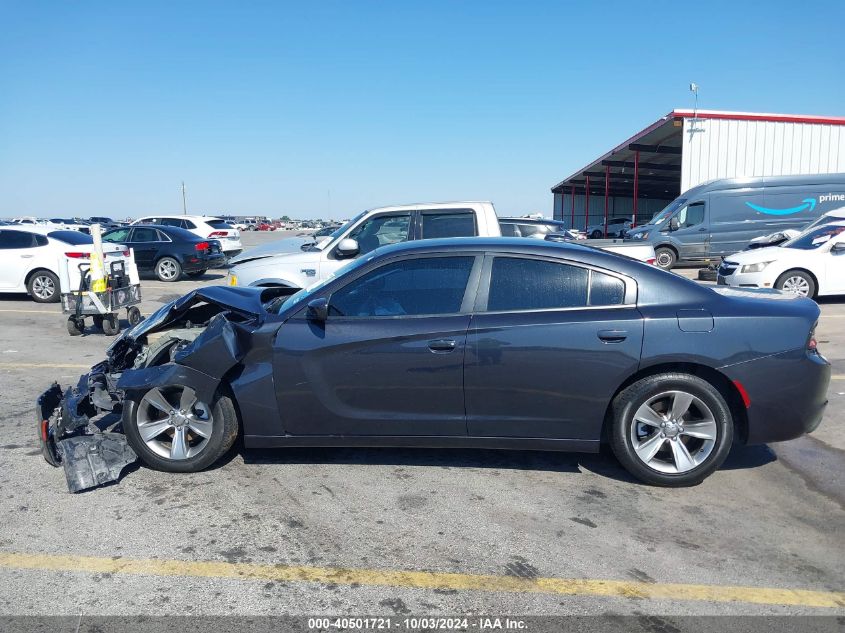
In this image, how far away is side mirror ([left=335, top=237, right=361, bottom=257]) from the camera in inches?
345

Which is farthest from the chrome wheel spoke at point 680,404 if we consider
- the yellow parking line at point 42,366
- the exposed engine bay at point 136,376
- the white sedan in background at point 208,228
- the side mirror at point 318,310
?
the white sedan in background at point 208,228

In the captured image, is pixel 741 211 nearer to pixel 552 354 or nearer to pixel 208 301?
pixel 552 354

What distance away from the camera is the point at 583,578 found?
3344mm

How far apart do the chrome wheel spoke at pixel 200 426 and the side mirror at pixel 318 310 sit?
3.20ft

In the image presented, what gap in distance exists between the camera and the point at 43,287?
13.3 m

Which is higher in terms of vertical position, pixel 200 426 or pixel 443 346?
pixel 443 346

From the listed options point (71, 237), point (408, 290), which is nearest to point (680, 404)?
point (408, 290)

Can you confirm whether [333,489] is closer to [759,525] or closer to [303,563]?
[303,563]

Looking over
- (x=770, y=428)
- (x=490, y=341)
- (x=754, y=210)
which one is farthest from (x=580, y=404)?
(x=754, y=210)

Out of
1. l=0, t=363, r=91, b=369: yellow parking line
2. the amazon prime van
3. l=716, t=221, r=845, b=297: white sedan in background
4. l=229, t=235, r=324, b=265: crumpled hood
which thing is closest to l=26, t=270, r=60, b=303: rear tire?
l=229, t=235, r=324, b=265: crumpled hood

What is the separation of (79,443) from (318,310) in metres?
1.82

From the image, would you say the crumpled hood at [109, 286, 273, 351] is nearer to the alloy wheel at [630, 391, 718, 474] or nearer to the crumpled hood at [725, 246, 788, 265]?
the alloy wheel at [630, 391, 718, 474]

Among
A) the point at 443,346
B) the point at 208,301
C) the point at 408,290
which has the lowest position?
the point at 443,346

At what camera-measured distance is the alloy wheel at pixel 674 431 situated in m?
4.28
